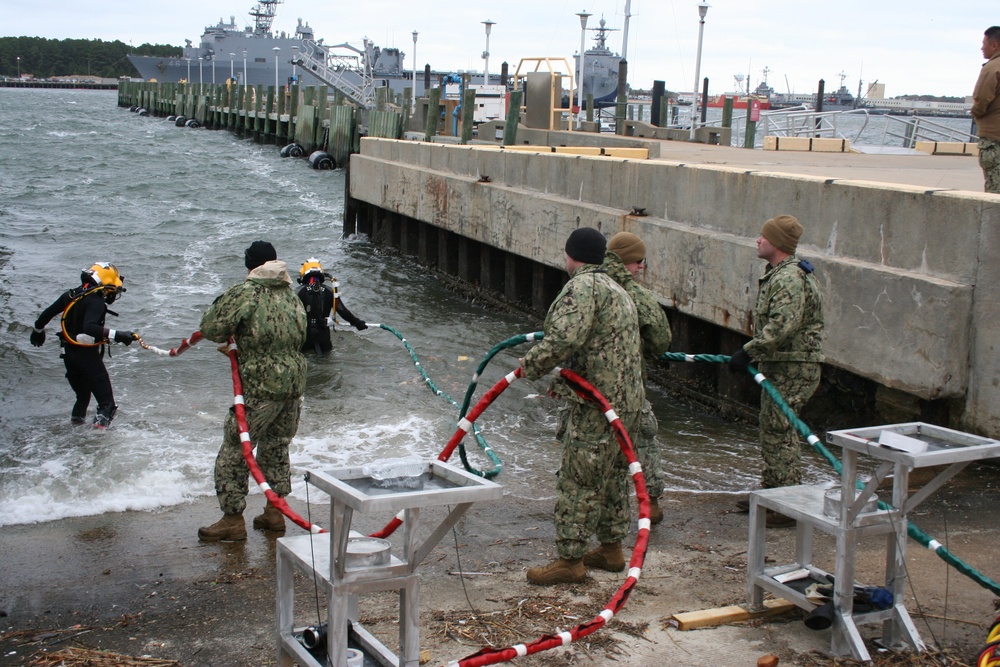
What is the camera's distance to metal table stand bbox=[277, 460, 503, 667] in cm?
386

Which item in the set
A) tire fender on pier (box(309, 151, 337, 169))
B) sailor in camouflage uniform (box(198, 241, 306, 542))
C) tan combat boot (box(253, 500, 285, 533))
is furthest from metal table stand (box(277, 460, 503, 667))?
tire fender on pier (box(309, 151, 337, 169))

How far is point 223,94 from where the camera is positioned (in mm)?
81938

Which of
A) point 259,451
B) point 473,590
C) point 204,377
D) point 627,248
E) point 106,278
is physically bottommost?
point 204,377

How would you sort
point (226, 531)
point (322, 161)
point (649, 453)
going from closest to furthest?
point (226, 531) < point (649, 453) < point (322, 161)

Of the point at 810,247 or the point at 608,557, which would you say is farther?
the point at 810,247

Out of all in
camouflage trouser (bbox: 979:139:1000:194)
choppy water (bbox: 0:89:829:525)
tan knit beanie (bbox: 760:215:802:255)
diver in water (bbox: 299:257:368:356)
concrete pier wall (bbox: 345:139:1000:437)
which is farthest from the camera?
diver in water (bbox: 299:257:368:356)

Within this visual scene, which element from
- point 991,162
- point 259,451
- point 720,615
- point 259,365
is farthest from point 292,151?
point 720,615

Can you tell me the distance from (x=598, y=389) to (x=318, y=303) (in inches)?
316

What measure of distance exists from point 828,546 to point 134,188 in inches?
1319

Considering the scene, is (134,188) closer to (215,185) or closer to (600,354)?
(215,185)

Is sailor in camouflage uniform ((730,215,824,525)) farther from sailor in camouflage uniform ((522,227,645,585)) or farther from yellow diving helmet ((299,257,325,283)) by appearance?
yellow diving helmet ((299,257,325,283))

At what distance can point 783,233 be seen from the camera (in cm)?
694

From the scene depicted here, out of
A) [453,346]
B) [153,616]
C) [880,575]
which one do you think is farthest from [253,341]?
[453,346]

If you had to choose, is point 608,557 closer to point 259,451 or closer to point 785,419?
point 785,419
